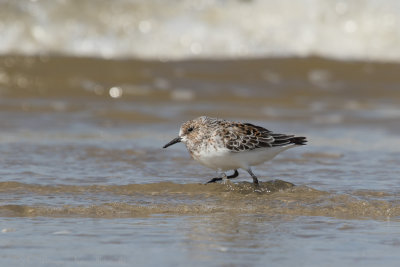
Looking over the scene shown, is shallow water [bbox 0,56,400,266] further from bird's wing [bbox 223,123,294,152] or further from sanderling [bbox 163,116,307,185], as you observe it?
bird's wing [bbox 223,123,294,152]

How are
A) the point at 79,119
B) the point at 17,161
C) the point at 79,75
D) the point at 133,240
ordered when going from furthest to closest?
1. the point at 79,75
2. the point at 79,119
3. the point at 17,161
4. the point at 133,240

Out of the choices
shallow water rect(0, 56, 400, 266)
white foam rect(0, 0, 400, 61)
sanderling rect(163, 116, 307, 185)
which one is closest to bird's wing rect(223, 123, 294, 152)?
sanderling rect(163, 116, 307, 185)

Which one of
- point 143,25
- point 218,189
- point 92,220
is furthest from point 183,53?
point 92,220

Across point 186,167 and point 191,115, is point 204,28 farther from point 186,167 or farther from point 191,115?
point 186,167

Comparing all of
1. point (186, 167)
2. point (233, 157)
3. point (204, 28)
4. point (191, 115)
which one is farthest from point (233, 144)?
point (204, 28)

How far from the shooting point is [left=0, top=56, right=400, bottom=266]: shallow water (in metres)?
4.81


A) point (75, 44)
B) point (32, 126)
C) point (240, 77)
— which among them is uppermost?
point (75, 44)

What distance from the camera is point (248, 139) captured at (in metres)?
6.41

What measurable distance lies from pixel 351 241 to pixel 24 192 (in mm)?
2813

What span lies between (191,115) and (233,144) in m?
4.72

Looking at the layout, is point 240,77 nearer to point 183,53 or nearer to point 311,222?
point 183,53

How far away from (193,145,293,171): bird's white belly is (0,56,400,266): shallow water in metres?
0.23

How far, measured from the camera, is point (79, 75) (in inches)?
539

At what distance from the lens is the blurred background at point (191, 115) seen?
5.28m
